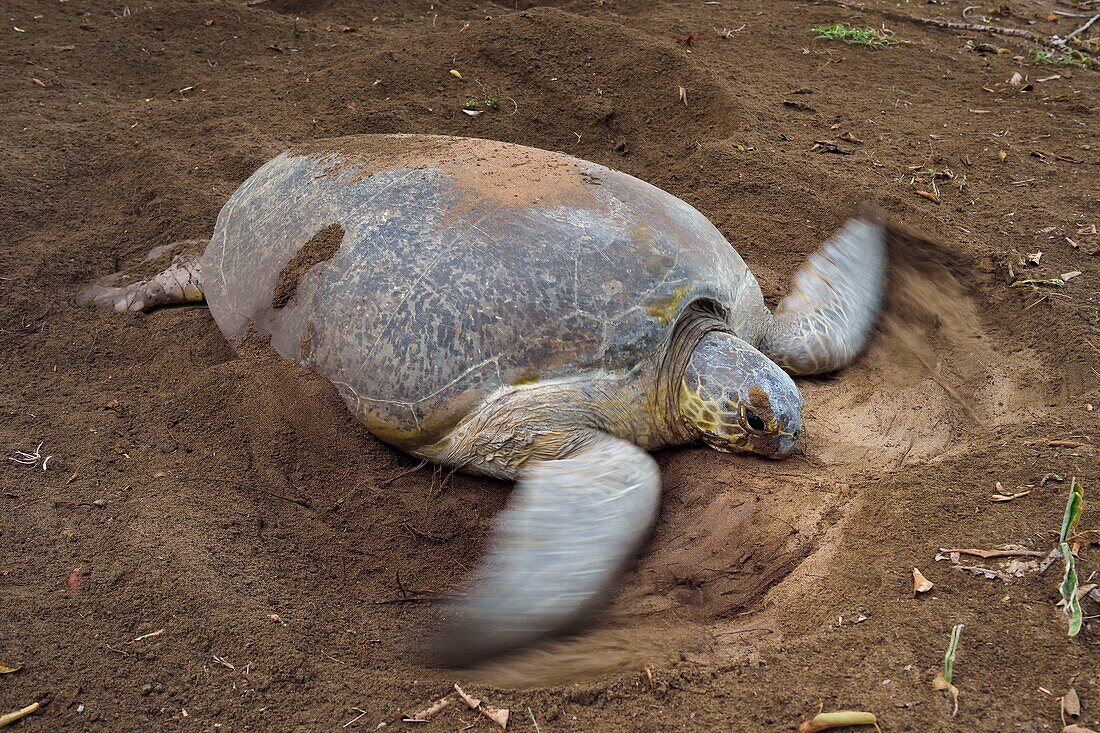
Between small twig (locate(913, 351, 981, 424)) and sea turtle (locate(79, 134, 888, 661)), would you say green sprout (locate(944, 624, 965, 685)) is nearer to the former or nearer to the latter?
sea turtle (locate(79, 134, 888, 661))

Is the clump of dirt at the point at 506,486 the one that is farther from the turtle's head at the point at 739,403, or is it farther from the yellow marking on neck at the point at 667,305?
the yellow marking on neck at the point at 667,305

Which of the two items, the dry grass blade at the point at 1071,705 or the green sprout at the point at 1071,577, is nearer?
the dry grass blade at the point at 1071,705

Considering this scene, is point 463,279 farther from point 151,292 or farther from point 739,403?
point 151,292

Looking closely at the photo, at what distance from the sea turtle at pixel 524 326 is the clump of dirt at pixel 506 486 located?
197 mm

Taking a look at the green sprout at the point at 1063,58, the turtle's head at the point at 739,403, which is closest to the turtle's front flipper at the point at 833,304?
the turtle's head at the point at 739,403

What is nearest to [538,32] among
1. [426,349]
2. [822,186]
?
[822,186]

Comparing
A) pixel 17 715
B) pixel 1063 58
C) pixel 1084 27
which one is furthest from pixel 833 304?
pixel 1084 27

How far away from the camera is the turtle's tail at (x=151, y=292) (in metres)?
4.35

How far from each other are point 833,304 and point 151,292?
374 cm

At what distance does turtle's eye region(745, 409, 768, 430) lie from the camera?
342cm

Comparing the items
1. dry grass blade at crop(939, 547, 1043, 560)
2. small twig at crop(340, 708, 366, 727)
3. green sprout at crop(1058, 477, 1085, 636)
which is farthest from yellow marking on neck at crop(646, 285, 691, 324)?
small twig at crop(340, 708, 366, 727)

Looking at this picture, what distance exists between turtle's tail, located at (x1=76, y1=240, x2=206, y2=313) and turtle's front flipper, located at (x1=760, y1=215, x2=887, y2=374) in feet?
10.3

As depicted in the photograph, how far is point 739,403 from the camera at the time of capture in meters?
3.46

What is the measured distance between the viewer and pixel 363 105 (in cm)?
609
